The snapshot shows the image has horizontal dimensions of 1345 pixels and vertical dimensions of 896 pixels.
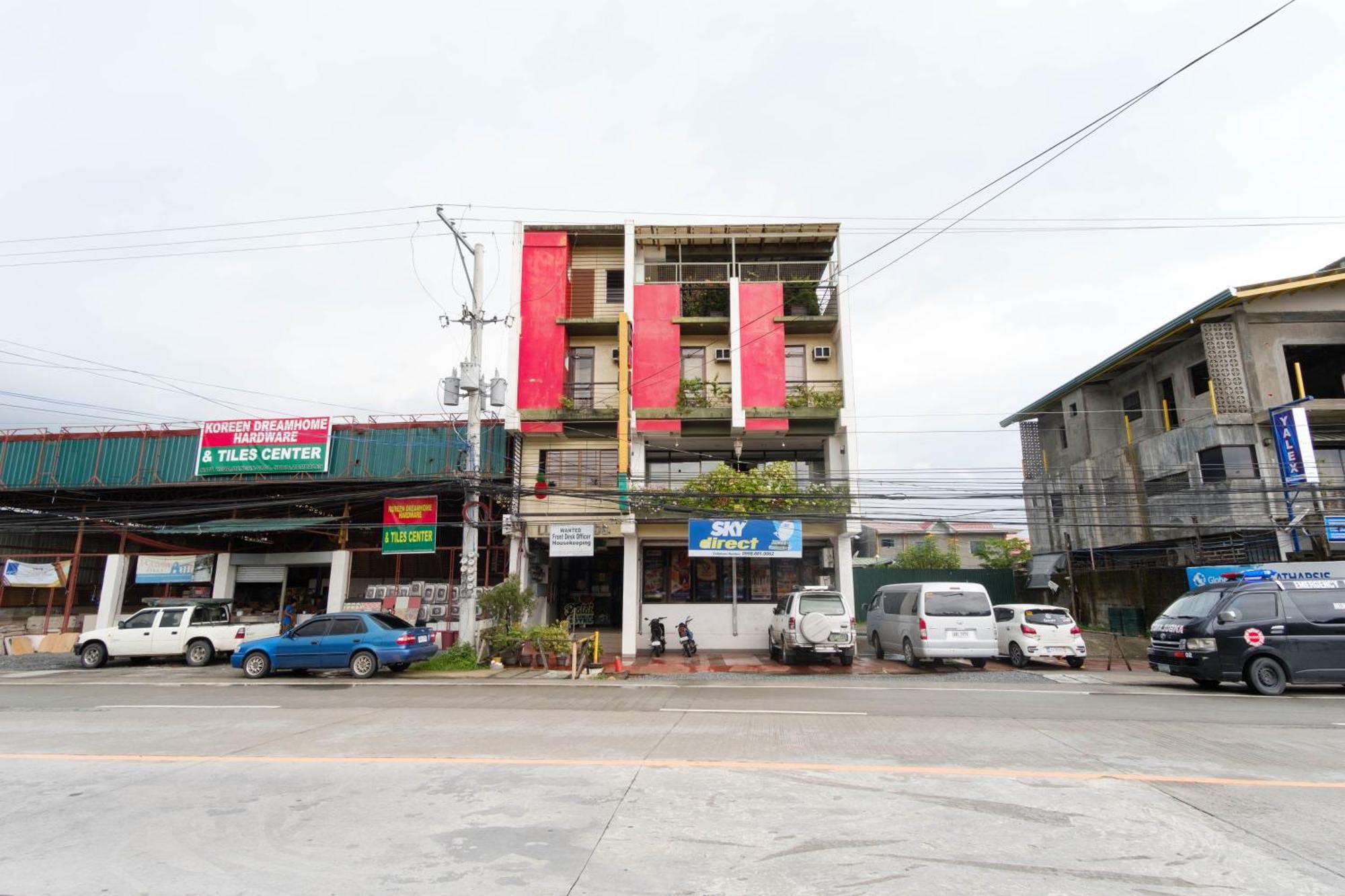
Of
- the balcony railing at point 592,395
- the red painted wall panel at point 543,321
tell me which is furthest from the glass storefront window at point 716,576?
the red painted wall panel at point 543,321

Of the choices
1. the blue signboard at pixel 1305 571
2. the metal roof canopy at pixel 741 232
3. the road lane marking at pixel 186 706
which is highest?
the metal roof canopy at pixel 741 232

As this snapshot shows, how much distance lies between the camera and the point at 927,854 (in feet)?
14.9

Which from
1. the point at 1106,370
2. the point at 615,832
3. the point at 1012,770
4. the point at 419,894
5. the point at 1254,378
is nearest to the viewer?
the point at 419,894

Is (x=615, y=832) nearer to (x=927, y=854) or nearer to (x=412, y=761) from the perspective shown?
(x=927, y=854)

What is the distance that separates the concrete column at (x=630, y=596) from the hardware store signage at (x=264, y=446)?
34.5 ft

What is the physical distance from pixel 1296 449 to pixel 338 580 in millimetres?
30245

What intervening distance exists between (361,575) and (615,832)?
75.7 ft

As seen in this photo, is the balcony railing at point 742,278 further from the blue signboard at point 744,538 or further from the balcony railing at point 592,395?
the blue signboard at point 744,538

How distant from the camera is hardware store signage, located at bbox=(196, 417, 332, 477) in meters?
22.8

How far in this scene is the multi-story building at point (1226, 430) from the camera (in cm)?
2173

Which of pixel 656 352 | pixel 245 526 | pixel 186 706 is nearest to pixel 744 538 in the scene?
pixel 656 352

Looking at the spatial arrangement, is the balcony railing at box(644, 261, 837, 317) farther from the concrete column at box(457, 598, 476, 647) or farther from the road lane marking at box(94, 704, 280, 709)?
the road lane marking at box(94, 704, 280, 709)

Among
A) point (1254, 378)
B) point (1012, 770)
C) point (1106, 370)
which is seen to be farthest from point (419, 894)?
point (1106, 370)

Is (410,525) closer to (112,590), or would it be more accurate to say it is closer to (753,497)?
(112,590)
